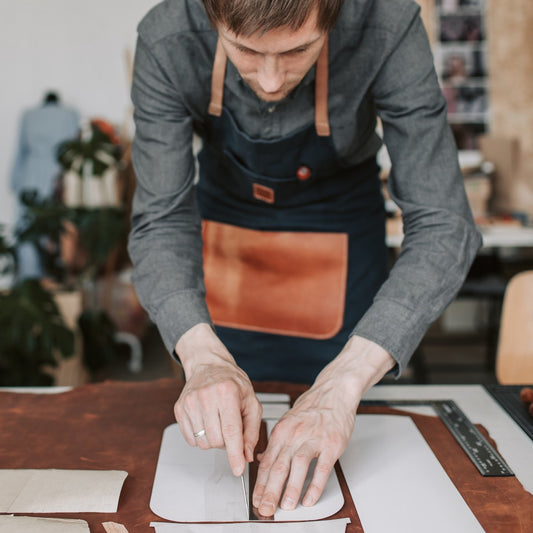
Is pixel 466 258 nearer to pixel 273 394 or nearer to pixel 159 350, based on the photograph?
pixel 273 394

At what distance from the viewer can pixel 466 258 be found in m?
0.91

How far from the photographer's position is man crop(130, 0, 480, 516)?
750 mm

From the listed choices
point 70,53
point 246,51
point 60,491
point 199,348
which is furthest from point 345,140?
point 70,53

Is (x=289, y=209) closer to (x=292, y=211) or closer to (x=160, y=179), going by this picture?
(x=292, y=211)

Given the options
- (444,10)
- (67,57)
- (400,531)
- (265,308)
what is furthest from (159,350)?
(400,531)

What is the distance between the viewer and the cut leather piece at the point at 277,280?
3.84 ft

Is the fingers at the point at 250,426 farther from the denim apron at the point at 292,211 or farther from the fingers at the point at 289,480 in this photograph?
the denim apron at the point at 292,211

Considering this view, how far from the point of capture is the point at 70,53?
3930mm

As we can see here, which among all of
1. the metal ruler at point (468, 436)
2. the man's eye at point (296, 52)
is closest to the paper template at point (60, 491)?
the metal ruler at point (468, 436)

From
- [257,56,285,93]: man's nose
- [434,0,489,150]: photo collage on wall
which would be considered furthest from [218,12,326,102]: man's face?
[434,0,489,150]: photo collage on wall

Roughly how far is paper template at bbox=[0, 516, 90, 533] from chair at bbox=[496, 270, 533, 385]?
38.0 inches

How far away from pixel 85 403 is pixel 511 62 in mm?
3532

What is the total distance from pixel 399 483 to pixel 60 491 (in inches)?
16.2

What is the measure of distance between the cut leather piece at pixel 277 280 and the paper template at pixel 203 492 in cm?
39
